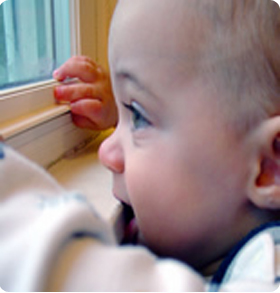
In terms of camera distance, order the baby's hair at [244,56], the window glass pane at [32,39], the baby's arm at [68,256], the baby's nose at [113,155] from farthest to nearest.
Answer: the window glass pane at [32,39] → the baby's nose at [113,155] → the baby's hair at [244,56] → the baby's arm at [68,256]

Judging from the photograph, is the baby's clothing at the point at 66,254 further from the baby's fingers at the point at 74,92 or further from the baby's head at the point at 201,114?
the baby's fingers at the point at 74,92

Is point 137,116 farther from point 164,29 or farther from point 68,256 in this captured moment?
point 68,256

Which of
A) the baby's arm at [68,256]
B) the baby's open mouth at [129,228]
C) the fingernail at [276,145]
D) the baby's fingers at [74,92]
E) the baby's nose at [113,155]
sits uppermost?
the baby's arm at [68,256]

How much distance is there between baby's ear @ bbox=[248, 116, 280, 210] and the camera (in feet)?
1.50

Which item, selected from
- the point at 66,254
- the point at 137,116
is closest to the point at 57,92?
the point at 137,116

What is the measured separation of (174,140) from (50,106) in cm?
40

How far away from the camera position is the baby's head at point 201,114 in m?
0.45

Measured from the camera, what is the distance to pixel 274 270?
38 cm

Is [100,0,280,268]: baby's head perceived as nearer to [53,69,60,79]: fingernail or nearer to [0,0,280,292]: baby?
[0,0,280,292]: baby

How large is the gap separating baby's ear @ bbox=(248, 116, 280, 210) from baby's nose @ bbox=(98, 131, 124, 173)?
20 cm

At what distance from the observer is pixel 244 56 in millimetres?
447

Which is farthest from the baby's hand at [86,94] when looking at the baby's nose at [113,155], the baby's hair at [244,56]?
the baby's hair at [244,56]

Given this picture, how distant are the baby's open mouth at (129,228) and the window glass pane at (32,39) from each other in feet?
1.03

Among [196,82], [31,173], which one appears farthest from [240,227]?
[31,173]
